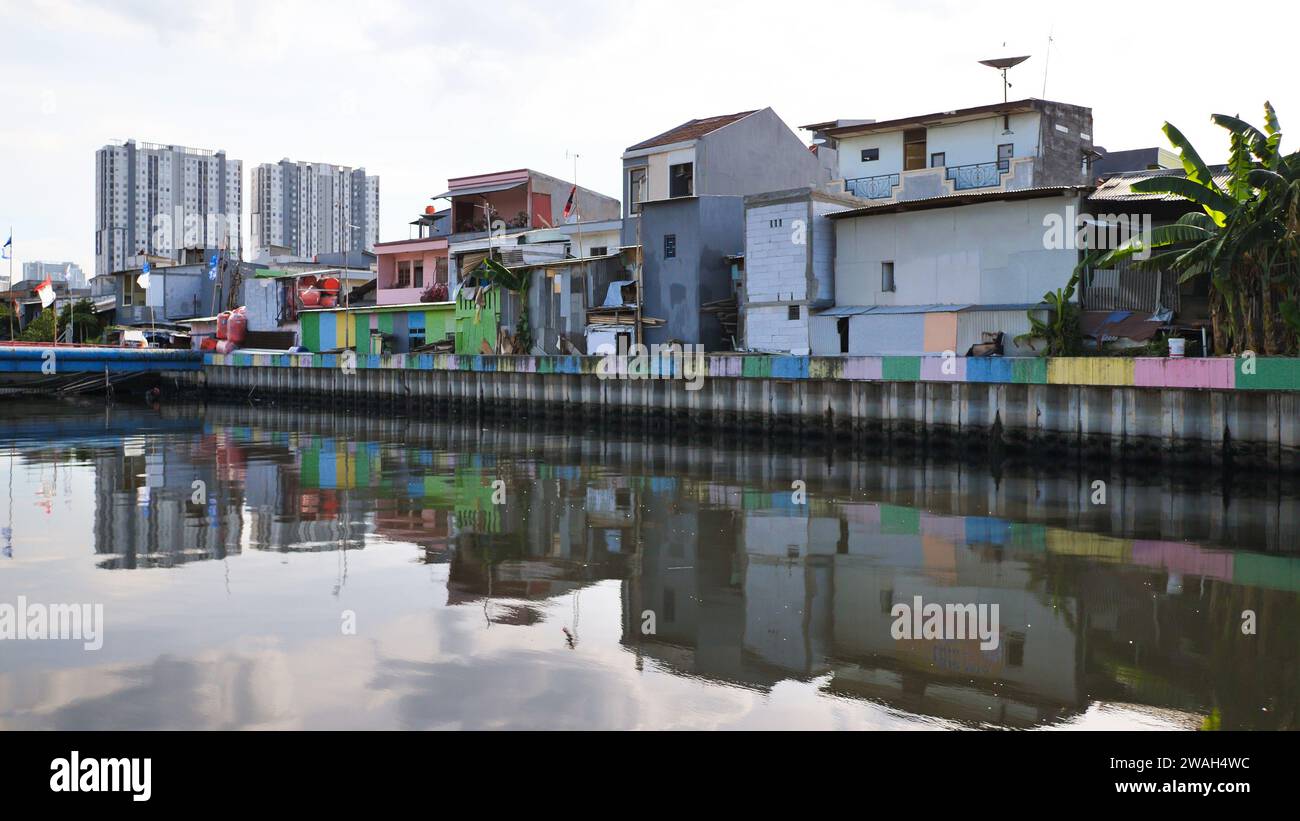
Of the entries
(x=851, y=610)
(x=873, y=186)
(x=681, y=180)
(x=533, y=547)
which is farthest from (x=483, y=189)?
(x=851, y=610)

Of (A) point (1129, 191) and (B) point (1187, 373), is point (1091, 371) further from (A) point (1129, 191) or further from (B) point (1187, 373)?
(A) point (1129, 191)

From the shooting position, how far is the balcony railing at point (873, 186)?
4541cm

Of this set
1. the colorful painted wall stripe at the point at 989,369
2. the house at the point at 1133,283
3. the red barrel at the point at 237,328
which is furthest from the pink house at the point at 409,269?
the house at the point at 1133,283

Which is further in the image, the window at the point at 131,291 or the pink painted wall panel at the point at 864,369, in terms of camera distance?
the window at the point at 131,291

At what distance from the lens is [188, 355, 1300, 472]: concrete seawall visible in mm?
26047

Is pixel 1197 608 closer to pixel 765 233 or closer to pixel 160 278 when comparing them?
pixel 765 233

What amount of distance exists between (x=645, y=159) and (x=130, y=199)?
355 ft

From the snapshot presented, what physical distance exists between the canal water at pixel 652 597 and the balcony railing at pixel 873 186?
19.8 m

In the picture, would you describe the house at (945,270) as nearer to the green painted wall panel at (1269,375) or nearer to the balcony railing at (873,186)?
the balcony railing at (873,186)

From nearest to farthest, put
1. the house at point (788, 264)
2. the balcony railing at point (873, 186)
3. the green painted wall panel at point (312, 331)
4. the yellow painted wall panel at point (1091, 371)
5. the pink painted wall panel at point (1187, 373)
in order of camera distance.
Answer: the pink painted wall panel at point (1187, 373), the yellow painted wall panel at point (1091, 371), the house at point (788, 264), the balcony railing at point (873, 186), the green painted wall panel at point (312, 331)

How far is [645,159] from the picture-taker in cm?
4888

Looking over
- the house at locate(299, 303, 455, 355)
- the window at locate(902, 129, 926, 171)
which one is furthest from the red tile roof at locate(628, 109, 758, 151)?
the house at locate(299, 303, 455, 355)

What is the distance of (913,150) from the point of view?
4547 cm
